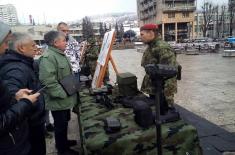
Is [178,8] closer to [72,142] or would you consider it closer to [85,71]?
[85,71]

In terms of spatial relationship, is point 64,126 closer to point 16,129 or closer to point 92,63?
point 16,129

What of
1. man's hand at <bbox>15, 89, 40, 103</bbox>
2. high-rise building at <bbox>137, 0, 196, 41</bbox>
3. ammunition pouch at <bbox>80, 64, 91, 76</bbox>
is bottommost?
ammunition pouch at <bbox>80, 64, 91, 76</bbox>

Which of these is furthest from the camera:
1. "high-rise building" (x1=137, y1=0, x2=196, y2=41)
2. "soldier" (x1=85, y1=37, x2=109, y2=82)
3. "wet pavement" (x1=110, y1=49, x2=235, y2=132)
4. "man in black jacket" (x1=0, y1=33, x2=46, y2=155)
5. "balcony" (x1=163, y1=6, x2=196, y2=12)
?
"high-rise building" (x1=137, y1=0, x2=196, y2=41)

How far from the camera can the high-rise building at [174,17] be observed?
213 feet

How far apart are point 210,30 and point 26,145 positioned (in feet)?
263

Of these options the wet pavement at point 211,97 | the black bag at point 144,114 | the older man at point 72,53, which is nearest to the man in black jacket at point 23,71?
the black bag at point 144,114

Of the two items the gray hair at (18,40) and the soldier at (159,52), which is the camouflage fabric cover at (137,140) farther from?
the gray hair at (18,40)

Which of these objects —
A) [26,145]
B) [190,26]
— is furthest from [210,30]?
[26,145]

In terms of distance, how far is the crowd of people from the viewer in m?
1.96

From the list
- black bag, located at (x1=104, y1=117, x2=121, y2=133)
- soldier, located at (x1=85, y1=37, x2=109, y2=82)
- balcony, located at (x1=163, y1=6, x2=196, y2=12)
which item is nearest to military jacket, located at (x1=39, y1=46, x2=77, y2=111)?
black bag, located at (x1=104, y1=117, x2=121, y2=133)

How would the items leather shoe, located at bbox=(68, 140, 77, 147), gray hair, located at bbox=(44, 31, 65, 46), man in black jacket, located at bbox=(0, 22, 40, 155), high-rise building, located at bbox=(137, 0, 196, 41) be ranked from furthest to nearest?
1. high-rise building, located at bbox=(137, 0, 196, 41)
2. leather shoe, located at bbox=(68, 140, 77, 147)
3. gray hair, located at bbox=(44, 31, 65, 46)
4. man in black jacket, located at bbox=(0, 22, 40, 155)

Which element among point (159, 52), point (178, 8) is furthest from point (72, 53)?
point (178, 8)

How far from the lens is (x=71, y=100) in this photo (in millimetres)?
3650

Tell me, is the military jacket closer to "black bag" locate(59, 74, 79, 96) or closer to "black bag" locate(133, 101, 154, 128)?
"black bag" locate(59, 74, 79, 96)
